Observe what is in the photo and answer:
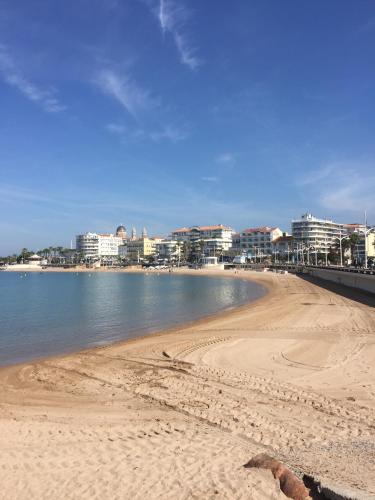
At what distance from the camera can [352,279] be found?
158 feet

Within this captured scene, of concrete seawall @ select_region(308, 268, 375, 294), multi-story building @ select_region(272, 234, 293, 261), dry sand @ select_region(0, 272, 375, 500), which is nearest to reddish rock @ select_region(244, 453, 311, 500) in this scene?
dry sand @ select_region(0, 272, 375, 500)

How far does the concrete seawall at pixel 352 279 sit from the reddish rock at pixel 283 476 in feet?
114

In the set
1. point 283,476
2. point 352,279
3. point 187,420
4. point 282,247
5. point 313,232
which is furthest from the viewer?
point 282,247

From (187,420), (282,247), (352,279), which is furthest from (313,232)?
(187,420)

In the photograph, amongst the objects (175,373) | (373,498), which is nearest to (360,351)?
(175,373)

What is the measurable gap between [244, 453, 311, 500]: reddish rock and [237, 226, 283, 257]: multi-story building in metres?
172

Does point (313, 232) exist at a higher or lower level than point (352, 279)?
higher

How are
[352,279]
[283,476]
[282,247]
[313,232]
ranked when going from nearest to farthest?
[283,476]
[352,279]
[313,232]
[282,247]

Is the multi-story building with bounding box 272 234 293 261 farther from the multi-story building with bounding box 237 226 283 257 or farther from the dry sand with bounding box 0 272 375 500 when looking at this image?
the dry sand with bounding box 0 272 375 500

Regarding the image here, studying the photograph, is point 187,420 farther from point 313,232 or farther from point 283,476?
point 313,232

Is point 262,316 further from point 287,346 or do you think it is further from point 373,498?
point 373,498

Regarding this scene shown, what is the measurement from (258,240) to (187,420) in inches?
7030

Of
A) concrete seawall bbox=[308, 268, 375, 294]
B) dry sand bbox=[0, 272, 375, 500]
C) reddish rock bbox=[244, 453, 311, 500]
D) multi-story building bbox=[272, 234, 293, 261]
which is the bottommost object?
dry sand bbox=[0, 272, 375, 500]

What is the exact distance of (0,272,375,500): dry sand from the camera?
6047 mm
